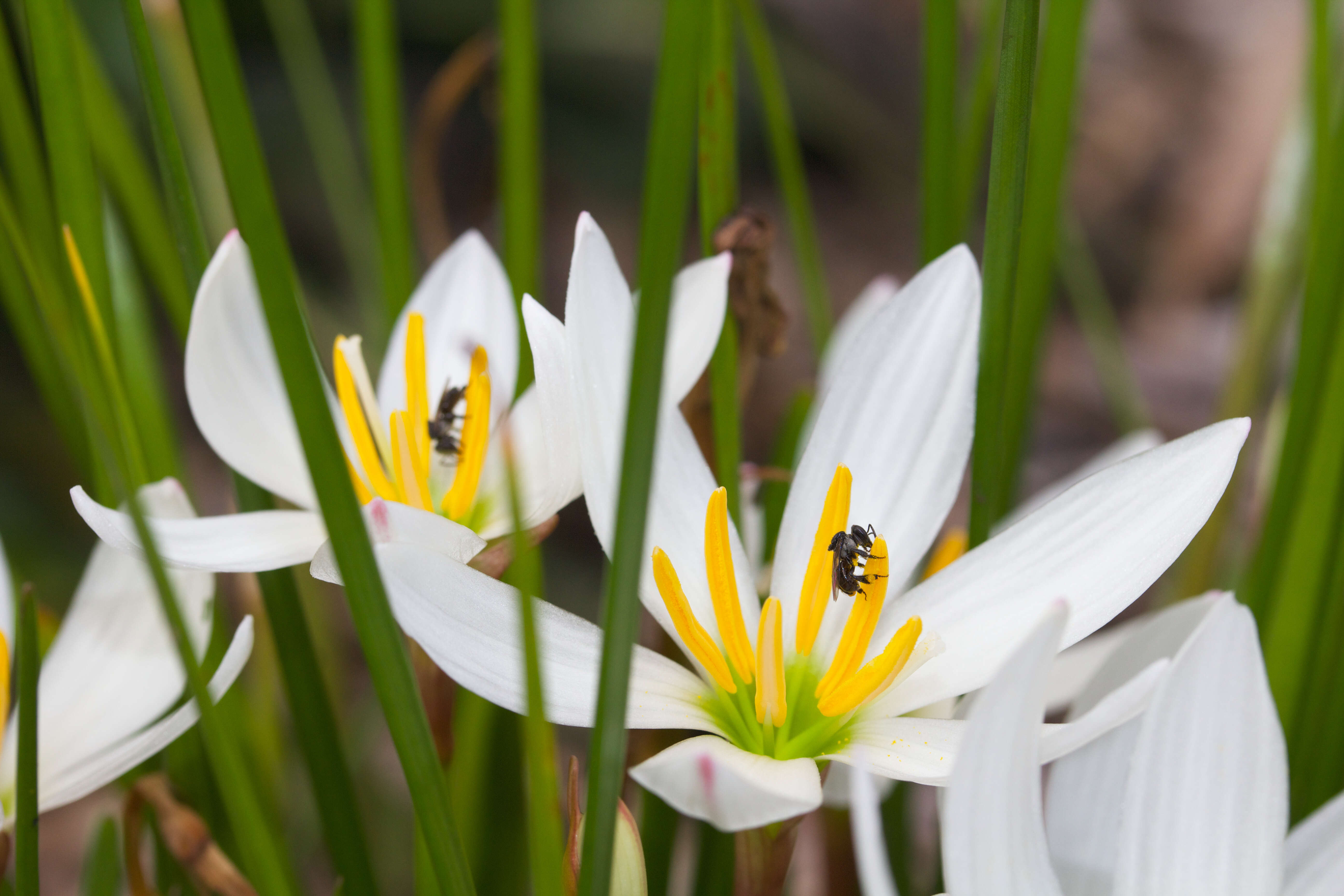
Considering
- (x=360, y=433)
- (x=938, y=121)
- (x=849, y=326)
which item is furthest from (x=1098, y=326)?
(x=360, y=433)

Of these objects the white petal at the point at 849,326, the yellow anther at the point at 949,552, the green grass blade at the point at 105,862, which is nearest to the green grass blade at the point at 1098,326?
the white petal at the point at 849,326

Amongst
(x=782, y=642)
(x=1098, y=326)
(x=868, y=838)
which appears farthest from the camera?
(x=1098, y=326)

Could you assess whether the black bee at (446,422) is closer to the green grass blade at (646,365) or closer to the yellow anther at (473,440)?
the yellow anther at (473,440)

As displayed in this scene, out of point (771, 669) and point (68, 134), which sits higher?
point (68, 134)

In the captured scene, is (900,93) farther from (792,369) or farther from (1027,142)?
(1027,142)

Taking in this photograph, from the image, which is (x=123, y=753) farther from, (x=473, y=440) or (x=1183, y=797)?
(x=1183, y=797)

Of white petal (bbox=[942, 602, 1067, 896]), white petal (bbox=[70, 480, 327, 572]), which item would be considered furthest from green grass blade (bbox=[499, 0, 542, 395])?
white petal (bbox=[942, 602, 1067, 896])
